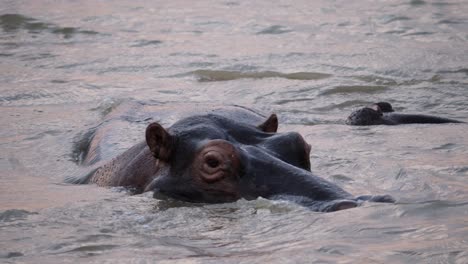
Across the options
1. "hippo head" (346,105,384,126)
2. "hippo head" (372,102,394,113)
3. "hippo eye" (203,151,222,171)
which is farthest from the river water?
"hippo head" (372,102,394,113)

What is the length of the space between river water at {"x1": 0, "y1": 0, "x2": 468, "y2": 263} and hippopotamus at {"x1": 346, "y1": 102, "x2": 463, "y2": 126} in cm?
17

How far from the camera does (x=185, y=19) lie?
17.0 metres

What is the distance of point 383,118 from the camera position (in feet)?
31.6

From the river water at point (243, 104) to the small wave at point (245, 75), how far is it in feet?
0.09

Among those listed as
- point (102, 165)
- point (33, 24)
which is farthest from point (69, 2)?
point (102, 165)

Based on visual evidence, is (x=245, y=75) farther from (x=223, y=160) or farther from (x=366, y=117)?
(x=223, y=160)

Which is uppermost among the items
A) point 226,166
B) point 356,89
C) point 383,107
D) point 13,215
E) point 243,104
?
point 226,166

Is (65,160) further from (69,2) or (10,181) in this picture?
(69,2)

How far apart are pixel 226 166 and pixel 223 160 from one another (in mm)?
40

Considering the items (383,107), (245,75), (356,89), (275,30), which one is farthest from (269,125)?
(275,30)

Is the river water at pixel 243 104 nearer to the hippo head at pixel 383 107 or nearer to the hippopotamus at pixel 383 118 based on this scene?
the hippopotamus at pixel 383 118

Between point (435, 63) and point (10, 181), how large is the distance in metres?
6.72

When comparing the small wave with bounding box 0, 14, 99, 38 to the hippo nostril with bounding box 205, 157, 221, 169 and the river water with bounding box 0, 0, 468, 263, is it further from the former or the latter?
the hippo nostril with bounding box 205, 157, 221, 169

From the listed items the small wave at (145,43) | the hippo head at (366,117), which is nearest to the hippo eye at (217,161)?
the hippo head at (366,117)
